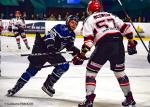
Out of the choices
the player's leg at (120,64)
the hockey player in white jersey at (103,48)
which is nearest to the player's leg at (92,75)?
the hockey player in white jersey at (103,48)

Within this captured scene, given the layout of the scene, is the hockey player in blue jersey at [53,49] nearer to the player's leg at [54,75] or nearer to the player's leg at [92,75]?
the player's leg at [54,75]

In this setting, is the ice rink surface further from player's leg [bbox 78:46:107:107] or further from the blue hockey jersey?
the blue hockey jersey

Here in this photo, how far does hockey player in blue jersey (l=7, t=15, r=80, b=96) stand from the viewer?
18.5 feet

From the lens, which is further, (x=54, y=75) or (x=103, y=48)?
(x=54, y=75)

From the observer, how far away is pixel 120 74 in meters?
4.97

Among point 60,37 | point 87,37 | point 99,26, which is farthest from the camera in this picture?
point 60,37

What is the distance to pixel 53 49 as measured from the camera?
18.8ft

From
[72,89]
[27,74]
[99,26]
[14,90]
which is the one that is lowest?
[72,89]

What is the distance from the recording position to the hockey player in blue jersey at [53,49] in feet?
18.5

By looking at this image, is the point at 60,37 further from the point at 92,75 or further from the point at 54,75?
the point at 92,75

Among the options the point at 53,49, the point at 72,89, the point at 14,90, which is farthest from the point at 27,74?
the point at 72,89

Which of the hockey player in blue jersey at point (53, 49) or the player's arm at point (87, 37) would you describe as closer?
the player's arm at point (87, 37)

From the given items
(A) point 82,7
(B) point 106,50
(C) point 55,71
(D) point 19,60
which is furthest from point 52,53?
(A) point 82,7

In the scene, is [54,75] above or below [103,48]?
below
